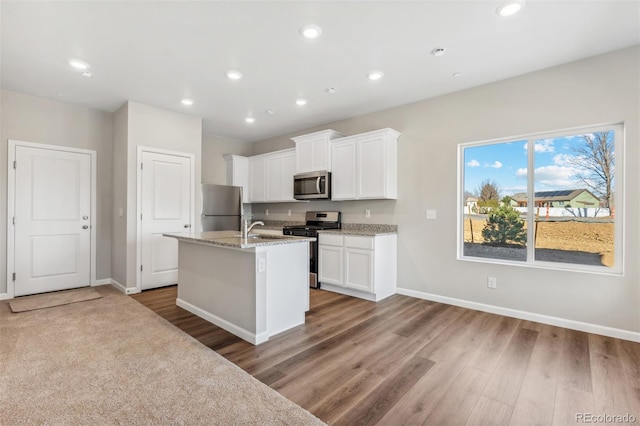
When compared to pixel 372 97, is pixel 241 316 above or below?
below

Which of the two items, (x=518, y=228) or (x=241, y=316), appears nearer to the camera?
(x=241, y=316)

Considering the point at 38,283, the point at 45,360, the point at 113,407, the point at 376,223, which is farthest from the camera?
the point at 376,223

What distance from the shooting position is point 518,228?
3529 mm

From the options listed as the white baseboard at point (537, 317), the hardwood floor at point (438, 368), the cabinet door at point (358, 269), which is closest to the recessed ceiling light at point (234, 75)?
the cabinet door at point (358, 269)

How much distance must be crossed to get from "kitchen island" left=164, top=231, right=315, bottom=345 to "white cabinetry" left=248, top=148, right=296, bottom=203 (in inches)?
98.5

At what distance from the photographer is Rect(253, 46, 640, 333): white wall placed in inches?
111

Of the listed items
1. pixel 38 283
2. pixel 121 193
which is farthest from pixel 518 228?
pixel 38 283

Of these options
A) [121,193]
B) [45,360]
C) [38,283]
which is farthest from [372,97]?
[38,283]

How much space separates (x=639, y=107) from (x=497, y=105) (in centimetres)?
119

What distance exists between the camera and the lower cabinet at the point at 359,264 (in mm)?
3990

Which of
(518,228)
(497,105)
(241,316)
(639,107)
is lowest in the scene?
(241,316)

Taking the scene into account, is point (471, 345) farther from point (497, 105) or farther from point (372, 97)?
point (372, 97)

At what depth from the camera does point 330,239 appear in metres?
4.46

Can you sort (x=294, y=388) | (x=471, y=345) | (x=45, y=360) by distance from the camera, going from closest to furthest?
(x=294, y=388)
(x=45, y=360)
(x=471, y=345)
